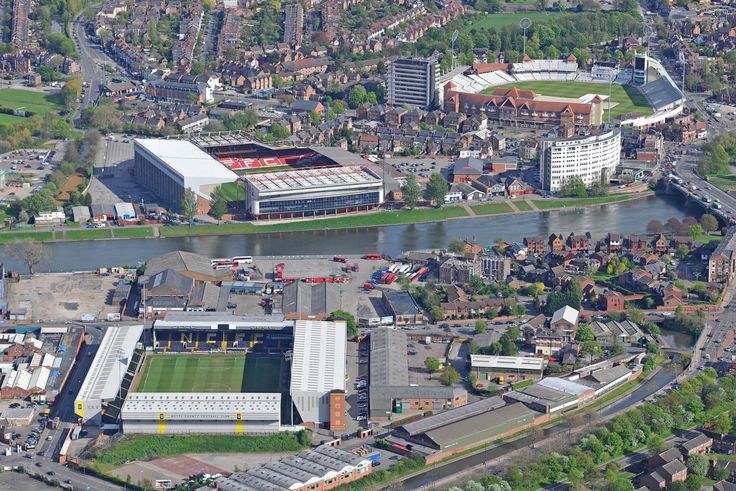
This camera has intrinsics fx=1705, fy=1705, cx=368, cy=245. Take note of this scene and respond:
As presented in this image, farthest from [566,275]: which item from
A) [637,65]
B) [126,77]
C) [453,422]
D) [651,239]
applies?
[126,77]

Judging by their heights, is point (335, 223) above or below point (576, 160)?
below

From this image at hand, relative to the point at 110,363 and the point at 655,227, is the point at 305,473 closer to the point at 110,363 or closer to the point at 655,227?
the point at 110,363

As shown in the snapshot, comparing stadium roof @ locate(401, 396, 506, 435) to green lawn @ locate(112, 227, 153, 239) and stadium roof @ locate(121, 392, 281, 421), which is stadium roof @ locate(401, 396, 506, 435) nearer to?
stadium roof @ locate(121, 392, 281, 421)

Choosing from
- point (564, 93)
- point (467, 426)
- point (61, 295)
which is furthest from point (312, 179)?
point (564, 93)

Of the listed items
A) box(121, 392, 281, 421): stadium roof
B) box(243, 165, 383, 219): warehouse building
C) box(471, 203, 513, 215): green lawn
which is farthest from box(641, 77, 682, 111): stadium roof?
box(121, 392, 281, 421): stadium roof

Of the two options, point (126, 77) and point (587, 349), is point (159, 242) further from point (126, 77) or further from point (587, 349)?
point (126, 77)

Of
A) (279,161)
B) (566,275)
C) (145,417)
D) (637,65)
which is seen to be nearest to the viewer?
(145,417)
